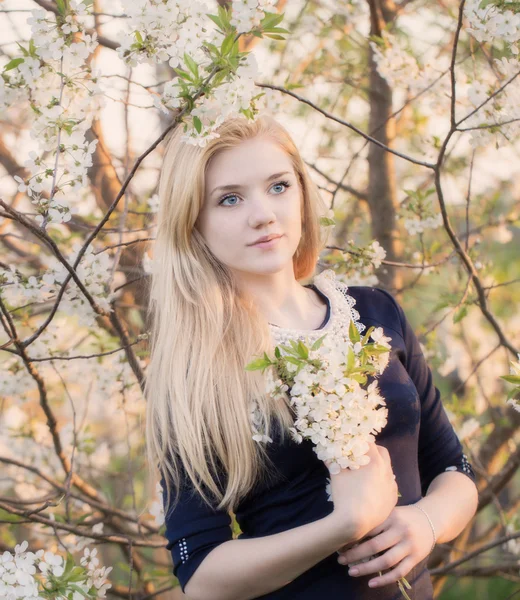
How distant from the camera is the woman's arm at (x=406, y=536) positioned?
4.97ft

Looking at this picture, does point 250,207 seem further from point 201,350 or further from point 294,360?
point 294,360

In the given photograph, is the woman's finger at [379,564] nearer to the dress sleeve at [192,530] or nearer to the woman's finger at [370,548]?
the woman's finger at [370,548]

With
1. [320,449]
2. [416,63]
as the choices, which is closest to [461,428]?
[416,63]

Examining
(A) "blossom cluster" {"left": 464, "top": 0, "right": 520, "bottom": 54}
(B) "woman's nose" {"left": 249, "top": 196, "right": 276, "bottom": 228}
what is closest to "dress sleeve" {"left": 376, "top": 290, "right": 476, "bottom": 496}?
(B) "woman's nose" {"left": 249, "top": 196, "right": 276, "bottom": 228}

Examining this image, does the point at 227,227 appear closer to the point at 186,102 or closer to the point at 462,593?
the point at 186,102

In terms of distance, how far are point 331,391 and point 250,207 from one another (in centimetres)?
60

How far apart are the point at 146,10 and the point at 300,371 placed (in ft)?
2.84

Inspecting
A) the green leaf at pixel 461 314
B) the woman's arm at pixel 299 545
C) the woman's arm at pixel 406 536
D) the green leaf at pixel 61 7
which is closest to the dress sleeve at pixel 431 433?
the woman's arm at pixel 406 536

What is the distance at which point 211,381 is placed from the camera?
66.1 inches

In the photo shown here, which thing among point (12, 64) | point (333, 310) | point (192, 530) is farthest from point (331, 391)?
point (12, 64)

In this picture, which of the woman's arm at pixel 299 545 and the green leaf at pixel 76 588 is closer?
the woman's arm at pixel 299 545

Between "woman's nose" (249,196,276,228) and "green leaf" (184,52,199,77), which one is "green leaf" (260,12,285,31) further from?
"woman's nose" (249,196,276,228)

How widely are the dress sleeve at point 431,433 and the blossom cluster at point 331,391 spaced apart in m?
0.62

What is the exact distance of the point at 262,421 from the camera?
1.65m
